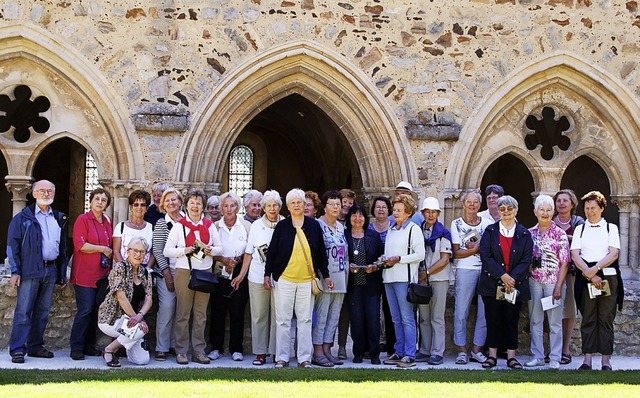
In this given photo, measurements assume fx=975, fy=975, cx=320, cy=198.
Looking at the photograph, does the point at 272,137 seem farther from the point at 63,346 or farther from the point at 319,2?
the point at 63,346

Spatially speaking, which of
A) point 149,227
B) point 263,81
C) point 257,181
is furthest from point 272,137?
point 149,227

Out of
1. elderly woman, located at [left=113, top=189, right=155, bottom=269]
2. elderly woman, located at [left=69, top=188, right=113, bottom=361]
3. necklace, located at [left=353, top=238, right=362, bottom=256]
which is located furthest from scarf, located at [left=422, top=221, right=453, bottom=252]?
elderly woman, located at [left=69, top=188, right=113, bottom=361]

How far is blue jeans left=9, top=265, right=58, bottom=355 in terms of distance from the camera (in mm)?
8036

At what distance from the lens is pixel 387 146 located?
11.9 metres

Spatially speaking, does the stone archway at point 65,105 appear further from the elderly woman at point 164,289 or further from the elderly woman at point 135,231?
the elderly woman at point 164,289

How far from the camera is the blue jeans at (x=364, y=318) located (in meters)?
8.31

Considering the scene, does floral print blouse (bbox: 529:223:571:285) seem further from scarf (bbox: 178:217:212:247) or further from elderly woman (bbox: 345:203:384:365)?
scarf (bbox: 178:217:212:247)

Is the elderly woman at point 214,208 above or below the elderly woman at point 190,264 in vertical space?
above

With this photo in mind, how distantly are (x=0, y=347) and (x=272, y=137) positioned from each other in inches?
410

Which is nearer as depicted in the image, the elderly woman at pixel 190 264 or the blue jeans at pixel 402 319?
the elderly woman at pixel 190 264

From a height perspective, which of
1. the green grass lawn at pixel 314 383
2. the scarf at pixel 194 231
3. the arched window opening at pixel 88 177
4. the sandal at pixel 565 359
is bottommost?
the green grass lawn at pixel 314 383

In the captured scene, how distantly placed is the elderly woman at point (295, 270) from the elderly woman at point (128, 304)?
40.2 inches

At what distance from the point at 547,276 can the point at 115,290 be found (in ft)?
11.8

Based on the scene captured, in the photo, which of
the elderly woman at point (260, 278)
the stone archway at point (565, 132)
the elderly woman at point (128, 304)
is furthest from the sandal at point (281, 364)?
the stone archway at point (565, 132)
